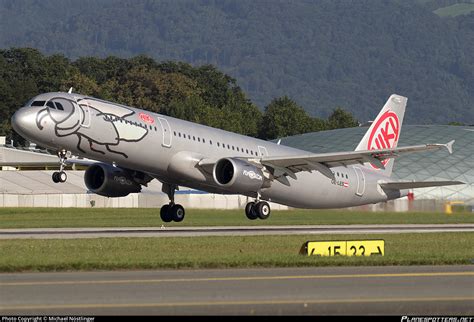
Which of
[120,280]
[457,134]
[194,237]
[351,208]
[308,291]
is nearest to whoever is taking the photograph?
[308,291]

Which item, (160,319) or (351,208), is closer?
(160,319)

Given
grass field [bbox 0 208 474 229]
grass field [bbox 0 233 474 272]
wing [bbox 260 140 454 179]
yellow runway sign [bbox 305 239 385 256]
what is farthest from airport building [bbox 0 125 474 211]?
yellow runway sign [bbox 305 239 385 256]

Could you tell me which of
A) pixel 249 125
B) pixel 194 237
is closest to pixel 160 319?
pixel 194 237

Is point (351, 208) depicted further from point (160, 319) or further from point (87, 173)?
point (160, 319)

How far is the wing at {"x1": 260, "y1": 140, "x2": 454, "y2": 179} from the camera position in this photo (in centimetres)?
5194

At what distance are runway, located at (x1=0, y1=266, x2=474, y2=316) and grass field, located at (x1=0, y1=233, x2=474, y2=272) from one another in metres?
2.06

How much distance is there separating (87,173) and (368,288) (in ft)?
106

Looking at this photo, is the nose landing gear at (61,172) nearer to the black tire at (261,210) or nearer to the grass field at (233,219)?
the black tire at (261,210)

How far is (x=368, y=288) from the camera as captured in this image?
2259cm

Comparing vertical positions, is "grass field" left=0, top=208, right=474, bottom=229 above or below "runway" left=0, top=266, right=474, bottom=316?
above

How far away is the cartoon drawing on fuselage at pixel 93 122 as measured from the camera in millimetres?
45781

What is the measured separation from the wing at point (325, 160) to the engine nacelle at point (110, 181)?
256 inches

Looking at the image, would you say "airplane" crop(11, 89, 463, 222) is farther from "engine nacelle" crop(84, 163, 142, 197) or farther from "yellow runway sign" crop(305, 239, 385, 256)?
"yellow runway sign" crop(305, 239, 385, 256)

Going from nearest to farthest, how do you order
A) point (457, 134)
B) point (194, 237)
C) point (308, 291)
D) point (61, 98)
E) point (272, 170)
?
point (308, 291) < point (194, 237) < point (61, 98) < point (272, 170) < point (457, 134)
